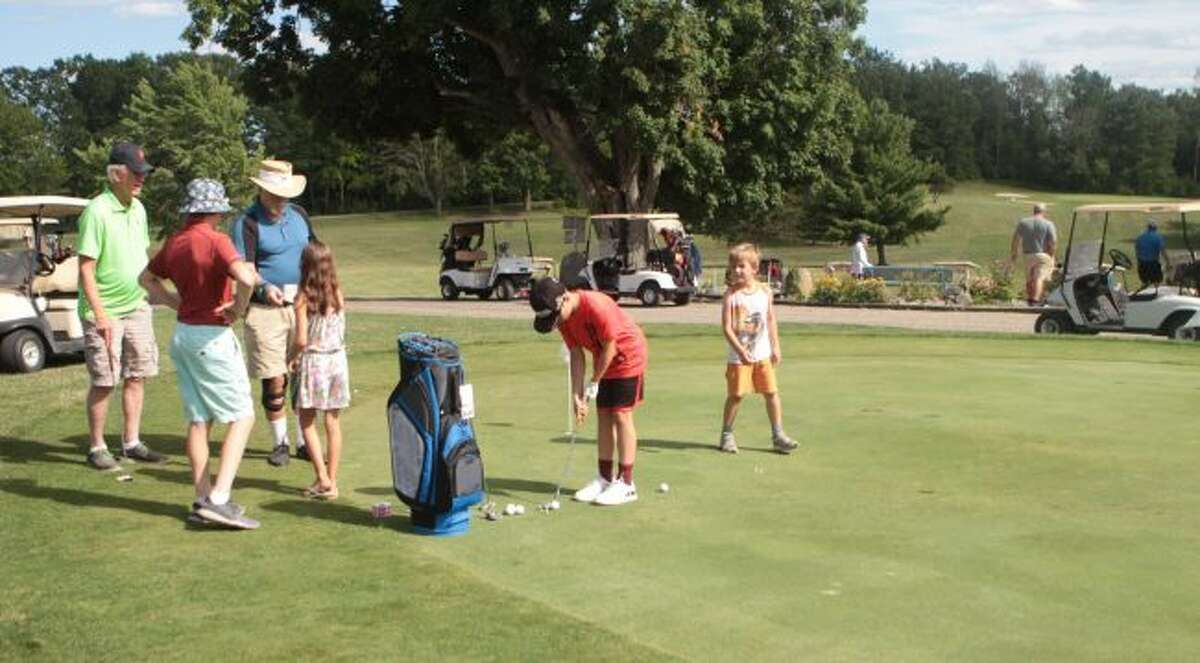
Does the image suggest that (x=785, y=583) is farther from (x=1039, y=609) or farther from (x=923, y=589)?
(x=1039, y=609)

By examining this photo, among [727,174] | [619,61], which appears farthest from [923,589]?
[727,174]

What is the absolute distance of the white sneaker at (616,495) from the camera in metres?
7.40

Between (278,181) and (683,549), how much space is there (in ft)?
12.3

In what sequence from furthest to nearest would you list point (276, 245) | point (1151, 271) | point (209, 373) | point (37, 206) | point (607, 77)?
point (607, 77) < point (1151, 271) < point (37, 206) < point (276, 245) < point (209, 373)

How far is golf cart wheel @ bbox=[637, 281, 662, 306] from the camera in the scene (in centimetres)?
3080

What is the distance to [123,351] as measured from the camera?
Answer: 29.5 feet

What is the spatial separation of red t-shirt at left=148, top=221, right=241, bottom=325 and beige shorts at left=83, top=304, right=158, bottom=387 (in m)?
1.78

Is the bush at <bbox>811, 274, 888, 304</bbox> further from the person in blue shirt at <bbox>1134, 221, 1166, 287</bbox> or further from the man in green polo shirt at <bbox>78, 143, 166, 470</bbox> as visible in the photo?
the man in green polo shirt at <bbox>78, 143, 166, 470</bbox>

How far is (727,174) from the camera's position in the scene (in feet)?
123

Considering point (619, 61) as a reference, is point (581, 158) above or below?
below

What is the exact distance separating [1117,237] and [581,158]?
4741 cm

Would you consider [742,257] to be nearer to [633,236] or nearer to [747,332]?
[747,332]

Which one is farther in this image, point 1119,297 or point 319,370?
point 1119,297

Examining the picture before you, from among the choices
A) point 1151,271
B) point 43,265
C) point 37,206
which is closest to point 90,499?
point 37,206
